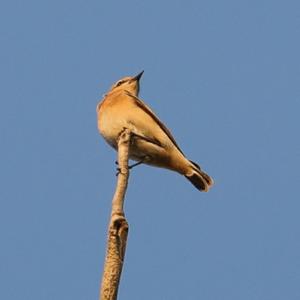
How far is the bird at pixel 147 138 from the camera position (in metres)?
11.2

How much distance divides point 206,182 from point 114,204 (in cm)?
488

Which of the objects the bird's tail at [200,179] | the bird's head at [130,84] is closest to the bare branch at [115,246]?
the bird's tail at [200,179]

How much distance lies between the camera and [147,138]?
1124 cm

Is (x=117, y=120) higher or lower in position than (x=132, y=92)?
lower

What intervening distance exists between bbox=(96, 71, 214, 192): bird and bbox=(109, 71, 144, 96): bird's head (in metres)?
1.42

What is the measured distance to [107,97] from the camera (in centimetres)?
1273

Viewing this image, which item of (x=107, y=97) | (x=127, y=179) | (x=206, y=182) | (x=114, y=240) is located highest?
(x=107, y=97)

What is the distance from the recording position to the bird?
36.8 feet

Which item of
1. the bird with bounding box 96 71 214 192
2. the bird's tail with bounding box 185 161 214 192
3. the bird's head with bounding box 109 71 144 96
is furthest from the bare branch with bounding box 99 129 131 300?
the bird's head with bounding box 109 71 144 96

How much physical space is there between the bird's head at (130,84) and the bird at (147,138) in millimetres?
1418

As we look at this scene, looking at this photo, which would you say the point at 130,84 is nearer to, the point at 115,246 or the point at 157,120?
the point at 157,120

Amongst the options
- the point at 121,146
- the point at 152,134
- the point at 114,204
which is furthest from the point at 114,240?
the point at 152,134

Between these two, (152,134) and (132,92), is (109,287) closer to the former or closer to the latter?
(152,134)

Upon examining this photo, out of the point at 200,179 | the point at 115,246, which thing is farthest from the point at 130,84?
the point at 115,246
